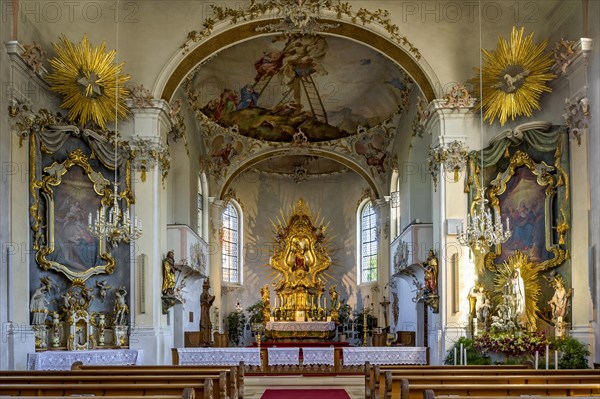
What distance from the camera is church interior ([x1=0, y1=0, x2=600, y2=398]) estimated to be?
14.8m

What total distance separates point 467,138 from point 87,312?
30.3 ft

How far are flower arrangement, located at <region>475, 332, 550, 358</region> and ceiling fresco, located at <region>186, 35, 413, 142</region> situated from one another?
345 inches

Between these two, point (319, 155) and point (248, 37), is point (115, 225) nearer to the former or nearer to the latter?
point (248, 37)

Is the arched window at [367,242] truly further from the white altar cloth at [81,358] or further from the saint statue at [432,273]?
the white altar cloth at [81,358]

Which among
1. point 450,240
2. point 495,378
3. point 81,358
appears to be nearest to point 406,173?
point 450,240

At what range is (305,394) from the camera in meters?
15.0

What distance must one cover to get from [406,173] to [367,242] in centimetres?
690

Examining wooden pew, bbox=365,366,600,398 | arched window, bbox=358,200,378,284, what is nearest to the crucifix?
arched window, bbox=358,200,378,284

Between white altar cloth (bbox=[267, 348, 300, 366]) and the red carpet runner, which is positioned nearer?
the red carpet runner

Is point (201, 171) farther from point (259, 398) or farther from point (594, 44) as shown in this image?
point (594, 44)

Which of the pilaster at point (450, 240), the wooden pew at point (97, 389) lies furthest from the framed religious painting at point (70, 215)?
the pilaster at point (450, 240)

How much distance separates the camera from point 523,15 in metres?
17.6

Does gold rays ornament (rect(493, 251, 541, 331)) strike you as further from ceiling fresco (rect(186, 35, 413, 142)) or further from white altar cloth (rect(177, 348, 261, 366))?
ceiling fresco (rect(186, 35, 413, 142))

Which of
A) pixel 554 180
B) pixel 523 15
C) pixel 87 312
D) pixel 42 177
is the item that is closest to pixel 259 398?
pixel 87 312
